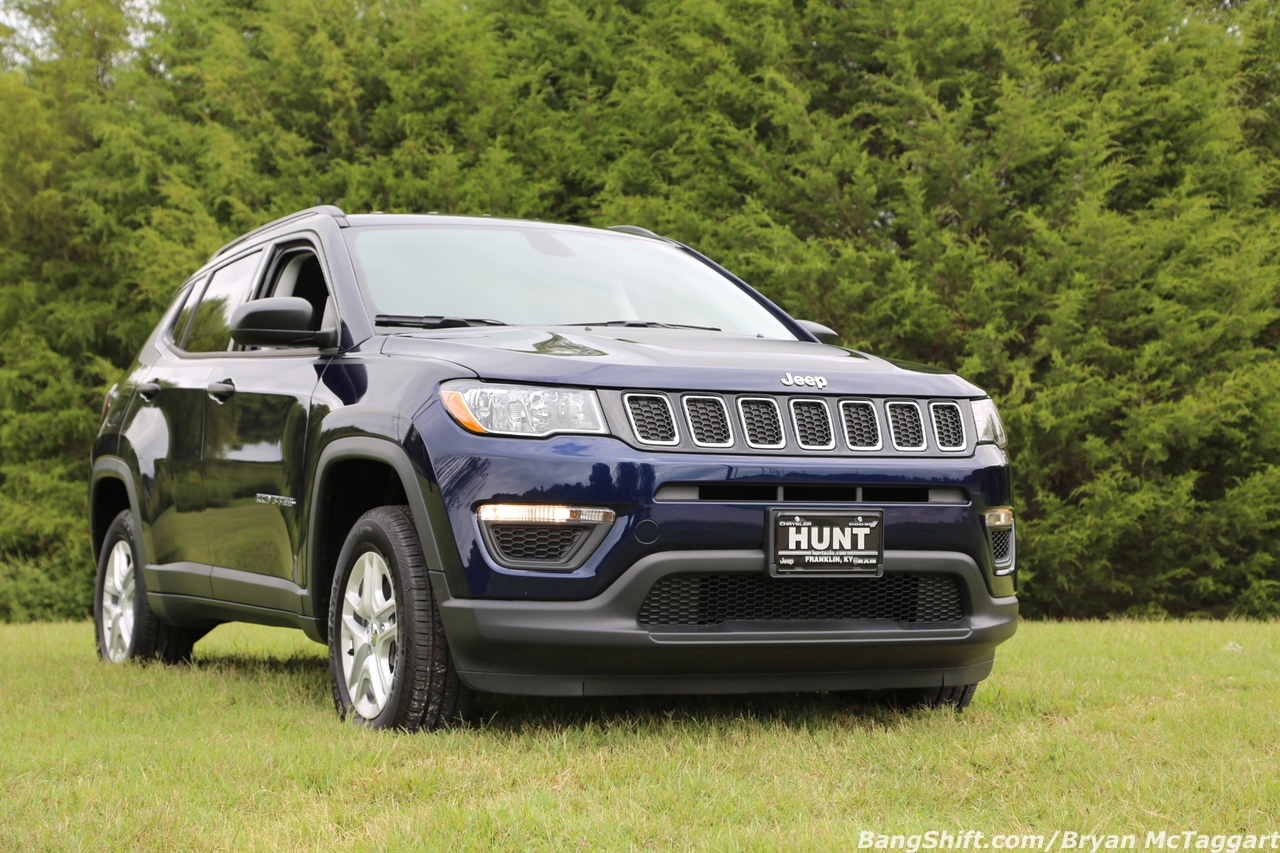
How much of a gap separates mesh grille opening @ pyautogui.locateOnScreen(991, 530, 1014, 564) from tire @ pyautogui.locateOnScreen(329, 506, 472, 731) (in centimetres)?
177

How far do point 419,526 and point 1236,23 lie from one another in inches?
584

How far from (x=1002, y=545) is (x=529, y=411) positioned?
1.72 metres

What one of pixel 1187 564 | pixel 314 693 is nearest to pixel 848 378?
pixel 314 693

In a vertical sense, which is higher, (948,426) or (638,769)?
(948,426)

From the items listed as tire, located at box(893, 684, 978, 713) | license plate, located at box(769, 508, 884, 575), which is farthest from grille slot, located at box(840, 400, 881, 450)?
tire, located at box(893, 684, 978, 713)

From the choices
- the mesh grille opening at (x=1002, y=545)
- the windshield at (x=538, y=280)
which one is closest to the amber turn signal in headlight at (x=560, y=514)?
the windshield at (x=538, y=280)

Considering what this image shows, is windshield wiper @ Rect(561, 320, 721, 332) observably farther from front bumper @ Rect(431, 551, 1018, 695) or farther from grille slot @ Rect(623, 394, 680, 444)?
front bumper @ Rect(431, 551, 1018, 695)

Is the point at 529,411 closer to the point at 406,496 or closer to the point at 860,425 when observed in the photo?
the point at 406,496

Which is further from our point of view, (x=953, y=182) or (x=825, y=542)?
(x=953, y=182)

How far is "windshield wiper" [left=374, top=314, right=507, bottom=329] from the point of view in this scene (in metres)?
5.14

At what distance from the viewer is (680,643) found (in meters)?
4.38

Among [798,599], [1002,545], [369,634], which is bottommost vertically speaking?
[369,634]

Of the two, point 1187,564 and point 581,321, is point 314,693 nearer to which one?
point 581,321

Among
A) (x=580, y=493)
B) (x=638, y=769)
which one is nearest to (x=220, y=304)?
(x=580, y=493)
